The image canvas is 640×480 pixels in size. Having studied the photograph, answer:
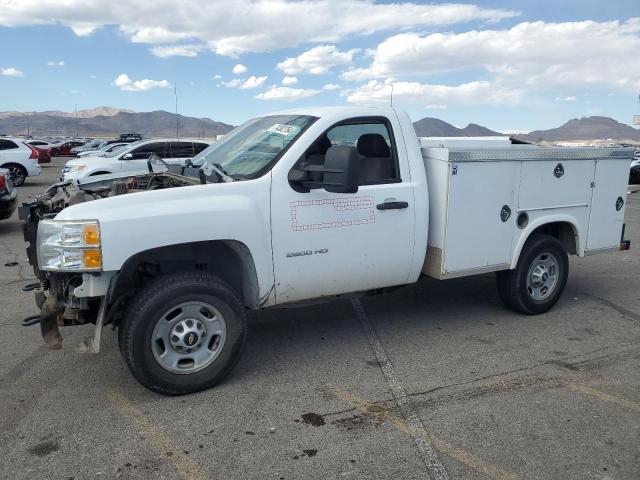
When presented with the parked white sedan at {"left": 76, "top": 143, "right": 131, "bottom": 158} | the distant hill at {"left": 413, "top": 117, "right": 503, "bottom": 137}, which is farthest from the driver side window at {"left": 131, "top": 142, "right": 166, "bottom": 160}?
the distant hill at {"left": 413, "top": 117, "right": 503, "bottom": 137}

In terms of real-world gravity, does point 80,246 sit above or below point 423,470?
above

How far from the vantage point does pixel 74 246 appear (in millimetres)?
3602

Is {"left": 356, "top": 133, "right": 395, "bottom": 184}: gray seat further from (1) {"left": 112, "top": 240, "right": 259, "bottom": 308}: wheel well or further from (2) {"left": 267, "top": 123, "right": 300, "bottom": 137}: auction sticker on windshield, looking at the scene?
(1) {"left": 112, "top": 240, "right": 259, "bottom": 308}: wheel well

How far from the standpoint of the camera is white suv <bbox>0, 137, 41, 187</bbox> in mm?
19250

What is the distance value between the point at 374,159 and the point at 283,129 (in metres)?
0.79

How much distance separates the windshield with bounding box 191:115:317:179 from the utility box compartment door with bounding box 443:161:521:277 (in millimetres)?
1392

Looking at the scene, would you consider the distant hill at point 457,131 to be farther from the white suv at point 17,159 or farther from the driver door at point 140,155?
the white suv at point 17,159

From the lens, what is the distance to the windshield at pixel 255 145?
438cm

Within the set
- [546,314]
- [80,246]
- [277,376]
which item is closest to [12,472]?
[80,246]

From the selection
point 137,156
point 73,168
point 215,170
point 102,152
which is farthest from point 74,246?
point 102,152

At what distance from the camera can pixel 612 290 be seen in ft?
22.4

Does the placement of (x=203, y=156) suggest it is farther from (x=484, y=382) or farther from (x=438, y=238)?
(x=484, y=382)

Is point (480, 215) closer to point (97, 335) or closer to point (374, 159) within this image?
point (374, 159)

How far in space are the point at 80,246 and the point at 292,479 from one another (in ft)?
6.27
